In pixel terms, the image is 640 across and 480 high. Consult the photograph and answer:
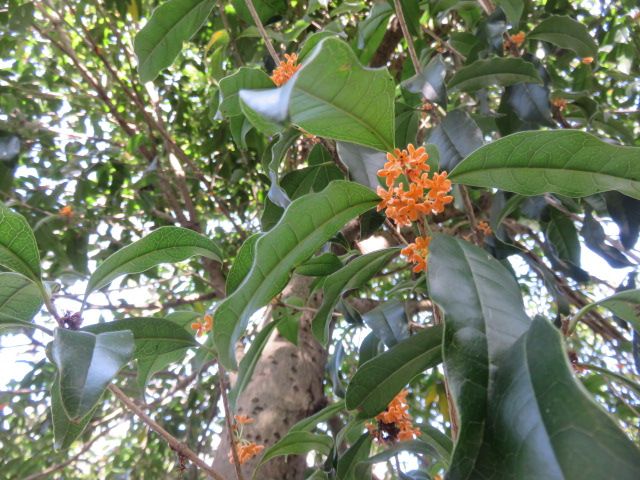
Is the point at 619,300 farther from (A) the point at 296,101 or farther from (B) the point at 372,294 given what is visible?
(B) the point at 372,294

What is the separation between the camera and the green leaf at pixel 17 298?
79cm

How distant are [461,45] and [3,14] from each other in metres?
2.17

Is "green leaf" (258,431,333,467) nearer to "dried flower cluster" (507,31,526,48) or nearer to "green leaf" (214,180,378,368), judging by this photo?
"green leaf" (214,180,378,368)

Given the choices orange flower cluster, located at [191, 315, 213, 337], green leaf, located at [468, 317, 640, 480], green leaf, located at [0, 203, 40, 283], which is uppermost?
orange flower cluster, located at [191, 315, 213, 337]

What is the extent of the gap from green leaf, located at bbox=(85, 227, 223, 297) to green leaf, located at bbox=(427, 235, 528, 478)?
40 centimetres

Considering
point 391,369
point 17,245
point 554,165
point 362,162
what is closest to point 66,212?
point 17,245

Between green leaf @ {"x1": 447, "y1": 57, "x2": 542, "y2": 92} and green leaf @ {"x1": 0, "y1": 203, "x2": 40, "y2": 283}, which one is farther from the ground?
green leaf @ {"x1": 447, "y1": 57, "x2": 542, "y2": 92}

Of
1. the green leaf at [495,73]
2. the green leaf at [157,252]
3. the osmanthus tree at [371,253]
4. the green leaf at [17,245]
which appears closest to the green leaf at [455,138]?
the osmanthus tree at [371,253]

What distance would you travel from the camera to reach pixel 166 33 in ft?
3.84

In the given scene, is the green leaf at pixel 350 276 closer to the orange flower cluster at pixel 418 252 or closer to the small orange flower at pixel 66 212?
the orange flower cluster at pixel 418 252

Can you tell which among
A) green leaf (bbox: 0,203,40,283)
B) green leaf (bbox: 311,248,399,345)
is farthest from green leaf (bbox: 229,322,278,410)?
green leaf (bbox: 0,203,40,283)

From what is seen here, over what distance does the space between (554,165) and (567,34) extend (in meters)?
0.92

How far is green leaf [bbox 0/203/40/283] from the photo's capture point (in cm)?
75

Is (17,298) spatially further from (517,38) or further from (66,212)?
(66,212)
